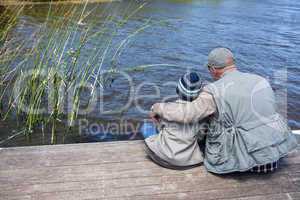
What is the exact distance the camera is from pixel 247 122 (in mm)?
3428

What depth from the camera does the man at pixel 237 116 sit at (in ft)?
11.2

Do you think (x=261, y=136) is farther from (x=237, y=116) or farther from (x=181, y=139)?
(x=181, y=139)

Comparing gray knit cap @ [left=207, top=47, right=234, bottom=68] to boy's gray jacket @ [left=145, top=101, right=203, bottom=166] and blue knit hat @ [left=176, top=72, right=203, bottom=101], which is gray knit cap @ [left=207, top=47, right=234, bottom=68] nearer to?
blue knit hat @ [left=176, top=72, right=203, bottom=101]

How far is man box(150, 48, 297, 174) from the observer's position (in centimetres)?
342

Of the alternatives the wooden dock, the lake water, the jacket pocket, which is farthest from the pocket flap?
the lake water

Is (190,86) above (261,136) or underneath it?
above

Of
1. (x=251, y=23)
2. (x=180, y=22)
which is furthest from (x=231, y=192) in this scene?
(x=251, y=23)

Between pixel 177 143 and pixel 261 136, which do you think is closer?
pixel 261 136

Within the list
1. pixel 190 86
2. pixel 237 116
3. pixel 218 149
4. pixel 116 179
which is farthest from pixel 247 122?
pixel 116 179

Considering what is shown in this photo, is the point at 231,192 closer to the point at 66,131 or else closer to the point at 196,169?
the point at 196,169

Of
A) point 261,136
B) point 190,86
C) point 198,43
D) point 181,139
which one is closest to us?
point 261,136

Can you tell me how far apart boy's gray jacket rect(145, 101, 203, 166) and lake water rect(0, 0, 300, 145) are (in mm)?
2538

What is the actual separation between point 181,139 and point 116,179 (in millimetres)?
674

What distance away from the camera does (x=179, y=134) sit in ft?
12.0
